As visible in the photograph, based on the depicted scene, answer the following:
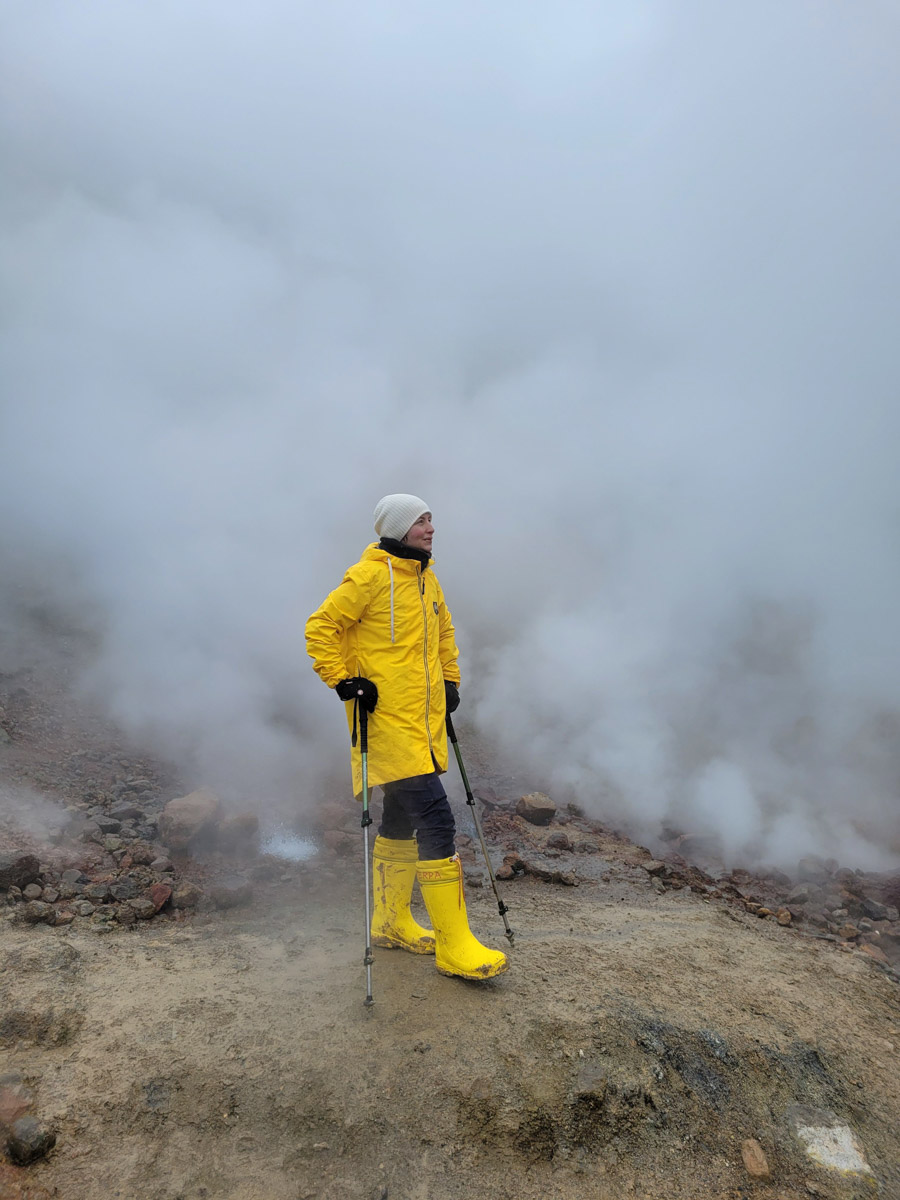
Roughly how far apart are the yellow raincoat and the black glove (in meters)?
0.05

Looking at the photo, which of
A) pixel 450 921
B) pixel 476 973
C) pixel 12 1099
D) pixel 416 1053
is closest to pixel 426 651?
pixel 450 921

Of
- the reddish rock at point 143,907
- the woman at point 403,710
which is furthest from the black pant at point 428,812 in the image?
the reddish rock at point 143,907

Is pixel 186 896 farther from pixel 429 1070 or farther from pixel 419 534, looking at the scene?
pixel 419 534

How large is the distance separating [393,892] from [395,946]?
10.7 inches

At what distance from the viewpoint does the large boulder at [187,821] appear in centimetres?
544

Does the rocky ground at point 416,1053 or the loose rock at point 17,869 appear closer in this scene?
the rocky ground at point 416,1053

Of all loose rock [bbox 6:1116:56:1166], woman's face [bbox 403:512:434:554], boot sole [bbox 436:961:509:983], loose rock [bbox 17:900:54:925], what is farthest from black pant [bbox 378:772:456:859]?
loose rock [bbox 17:900:54:925]

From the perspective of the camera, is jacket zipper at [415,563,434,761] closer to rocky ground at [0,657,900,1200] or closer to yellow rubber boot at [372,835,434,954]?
yellow rubber boot at [372,835,434,954]

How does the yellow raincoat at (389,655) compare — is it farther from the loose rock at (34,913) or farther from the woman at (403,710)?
the loose rock at (34,913)

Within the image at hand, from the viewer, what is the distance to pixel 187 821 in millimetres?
5492

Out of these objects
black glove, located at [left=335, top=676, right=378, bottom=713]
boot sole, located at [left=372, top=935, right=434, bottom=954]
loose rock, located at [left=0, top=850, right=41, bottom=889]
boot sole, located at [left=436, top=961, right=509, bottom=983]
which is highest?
black glove, located at [left=335, top=676, right=378, bottom=713]

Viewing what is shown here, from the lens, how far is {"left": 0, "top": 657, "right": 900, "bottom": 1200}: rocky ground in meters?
2.31

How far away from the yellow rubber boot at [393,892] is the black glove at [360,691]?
844 mm

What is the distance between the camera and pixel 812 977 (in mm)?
3775
